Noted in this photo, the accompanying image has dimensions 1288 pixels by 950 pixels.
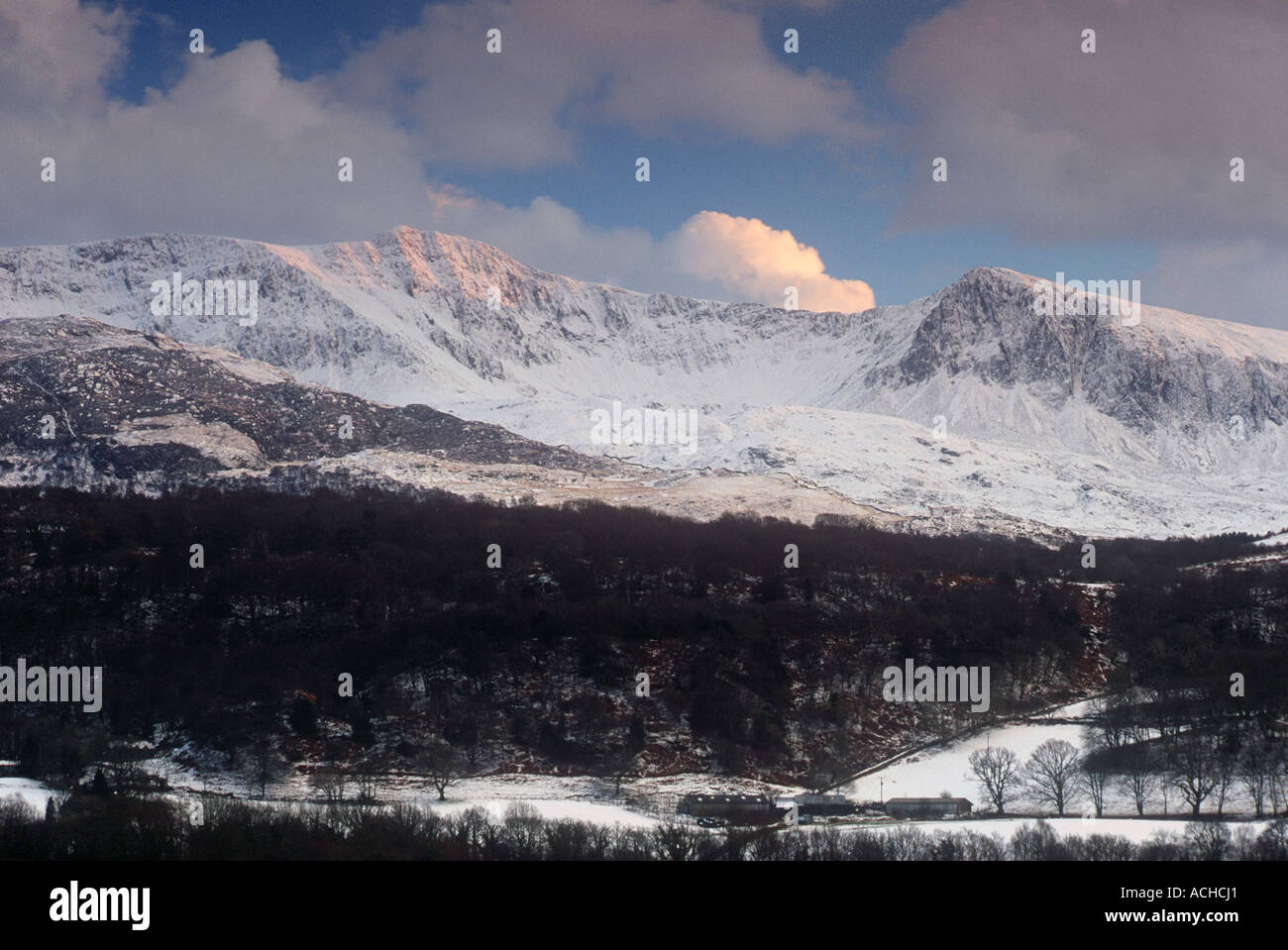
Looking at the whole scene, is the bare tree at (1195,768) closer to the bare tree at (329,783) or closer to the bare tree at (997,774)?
the bare tree at (997,774)

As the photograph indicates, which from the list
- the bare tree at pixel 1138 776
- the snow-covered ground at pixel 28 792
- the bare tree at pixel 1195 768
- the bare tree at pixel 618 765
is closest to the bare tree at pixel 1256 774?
the bare tree at pixel 1195 768

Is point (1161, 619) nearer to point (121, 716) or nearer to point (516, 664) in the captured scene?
point (516, 664)

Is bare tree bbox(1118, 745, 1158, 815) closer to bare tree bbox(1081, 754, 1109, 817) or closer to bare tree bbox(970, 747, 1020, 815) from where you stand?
bare tree bbox(1081, 754, 1109, 817)

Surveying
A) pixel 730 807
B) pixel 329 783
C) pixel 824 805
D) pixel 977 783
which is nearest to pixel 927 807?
pixel 824 805

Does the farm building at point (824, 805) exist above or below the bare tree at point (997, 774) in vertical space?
below

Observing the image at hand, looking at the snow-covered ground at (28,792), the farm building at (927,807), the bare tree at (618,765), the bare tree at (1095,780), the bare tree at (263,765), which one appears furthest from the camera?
the bare tree at (618,765)
